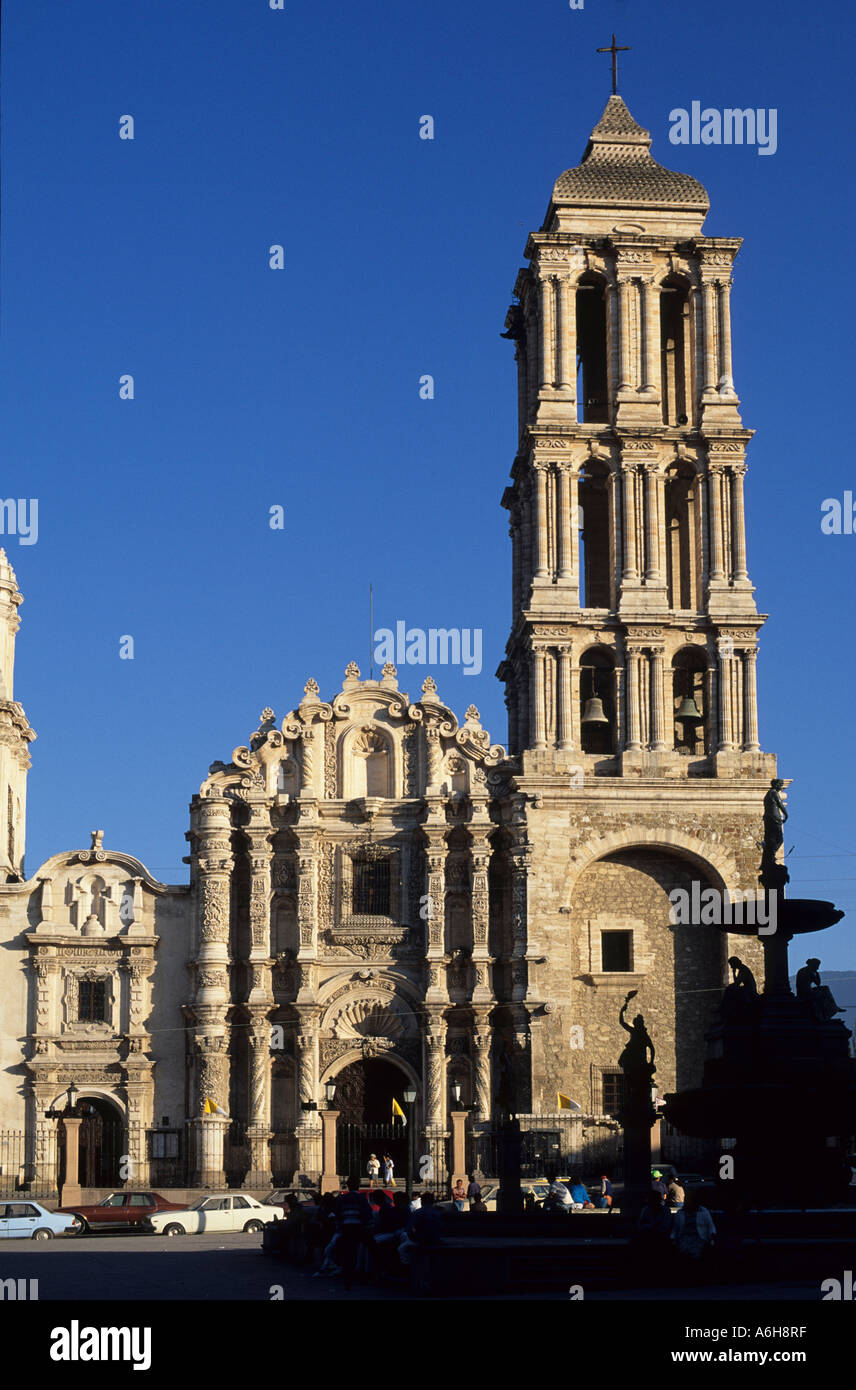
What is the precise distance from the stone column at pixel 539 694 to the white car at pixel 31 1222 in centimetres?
1991

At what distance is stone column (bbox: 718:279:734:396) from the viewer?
5778 centimetres

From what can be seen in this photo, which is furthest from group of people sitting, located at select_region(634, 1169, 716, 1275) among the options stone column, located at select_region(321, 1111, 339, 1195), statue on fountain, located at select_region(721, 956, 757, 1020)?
stone column, located at select_region(321, 1111, 339, 1195)

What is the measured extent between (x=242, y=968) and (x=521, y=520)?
16785 mm

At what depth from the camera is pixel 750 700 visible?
181 feet

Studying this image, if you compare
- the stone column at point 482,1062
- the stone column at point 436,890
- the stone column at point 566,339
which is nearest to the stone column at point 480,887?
the stone column at point 436,890

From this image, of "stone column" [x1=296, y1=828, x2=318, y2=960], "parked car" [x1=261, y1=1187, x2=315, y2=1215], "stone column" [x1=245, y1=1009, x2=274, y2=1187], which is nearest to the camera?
"parked car" [x1=261, y1=1187, x2=315, y2=1215]

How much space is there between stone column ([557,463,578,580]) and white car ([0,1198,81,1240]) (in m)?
24.0

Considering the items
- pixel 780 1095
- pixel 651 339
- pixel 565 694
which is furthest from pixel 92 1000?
pixel 780 1095

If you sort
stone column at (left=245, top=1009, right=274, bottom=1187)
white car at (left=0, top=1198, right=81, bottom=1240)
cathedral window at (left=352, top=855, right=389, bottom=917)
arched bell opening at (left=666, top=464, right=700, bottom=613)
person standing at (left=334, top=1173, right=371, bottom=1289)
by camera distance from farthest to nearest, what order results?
arched bell opening at (left=666, top=464, right=700, bottom=613) < cathedral window at (left=352, top=855, right=389, bottom=917) < stone column at (left=245, top=1009, right=274, bottom=1187) < white car at (left=0, top=1198, right=81, bottom=1240) < person standing at (left=334, top=1173, right=371, bottom=1289)

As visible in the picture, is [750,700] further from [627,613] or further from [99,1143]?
[99,1143]

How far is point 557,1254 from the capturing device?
79.3 ft

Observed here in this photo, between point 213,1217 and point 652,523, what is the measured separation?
986 inches

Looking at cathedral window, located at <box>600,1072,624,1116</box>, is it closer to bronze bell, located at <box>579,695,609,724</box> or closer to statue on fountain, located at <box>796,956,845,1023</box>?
bronze bell, located at <box>579,695,609,724</box>
